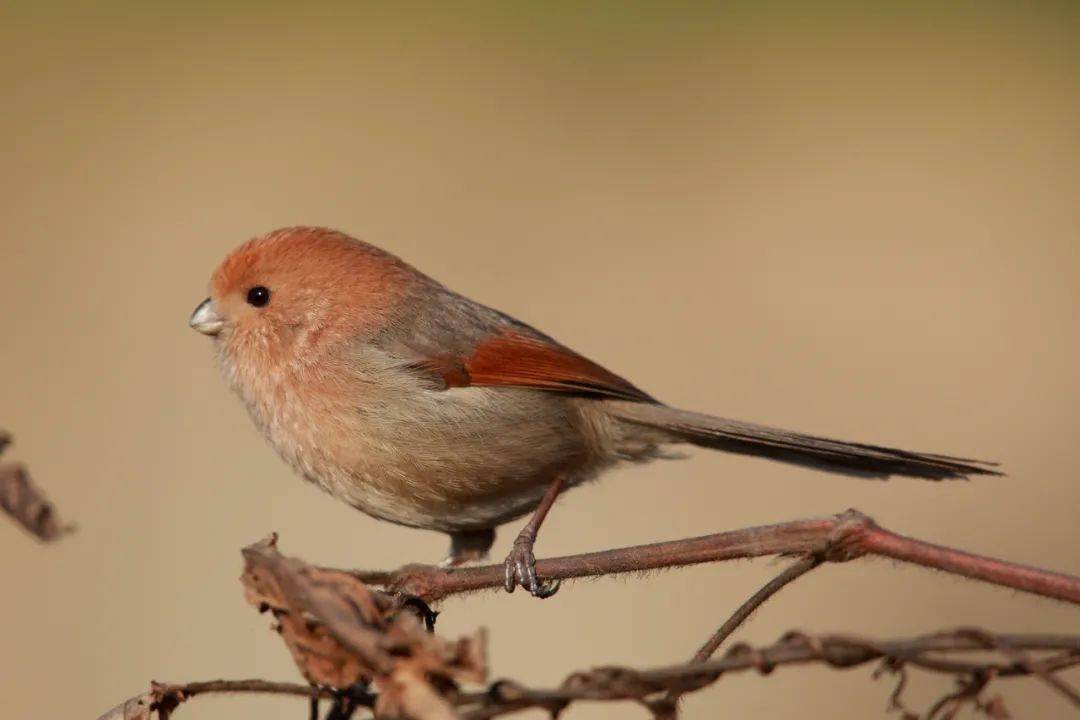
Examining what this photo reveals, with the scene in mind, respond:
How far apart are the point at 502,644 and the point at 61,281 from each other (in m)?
2.95

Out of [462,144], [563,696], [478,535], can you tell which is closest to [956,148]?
[462,144]

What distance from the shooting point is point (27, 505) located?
1.71 metres

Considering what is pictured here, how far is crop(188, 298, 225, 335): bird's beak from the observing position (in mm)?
4262

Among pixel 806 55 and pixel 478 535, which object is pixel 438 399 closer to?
pixel 478 535

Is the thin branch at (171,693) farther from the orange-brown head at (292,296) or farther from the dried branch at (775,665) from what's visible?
the orange-brown head at (292,296)

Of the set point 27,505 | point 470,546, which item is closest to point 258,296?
point 470,546

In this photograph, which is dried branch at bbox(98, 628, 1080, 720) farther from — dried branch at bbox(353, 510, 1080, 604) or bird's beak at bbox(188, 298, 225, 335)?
bird's beak at bbox(188, 298, 225, 335)

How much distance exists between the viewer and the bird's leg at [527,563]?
3.34 metres

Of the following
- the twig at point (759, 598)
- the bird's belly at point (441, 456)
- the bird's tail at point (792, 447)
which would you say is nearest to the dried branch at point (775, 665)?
the twig at point (759, 598)

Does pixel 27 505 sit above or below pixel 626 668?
above

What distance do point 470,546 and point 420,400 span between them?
23.2 inches

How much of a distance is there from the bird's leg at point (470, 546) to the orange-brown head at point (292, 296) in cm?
70

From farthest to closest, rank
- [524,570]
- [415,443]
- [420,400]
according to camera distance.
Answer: [420,400] < [415,443] < [524,570]

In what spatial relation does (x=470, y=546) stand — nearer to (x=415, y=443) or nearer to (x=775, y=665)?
(x=415, y=443)
